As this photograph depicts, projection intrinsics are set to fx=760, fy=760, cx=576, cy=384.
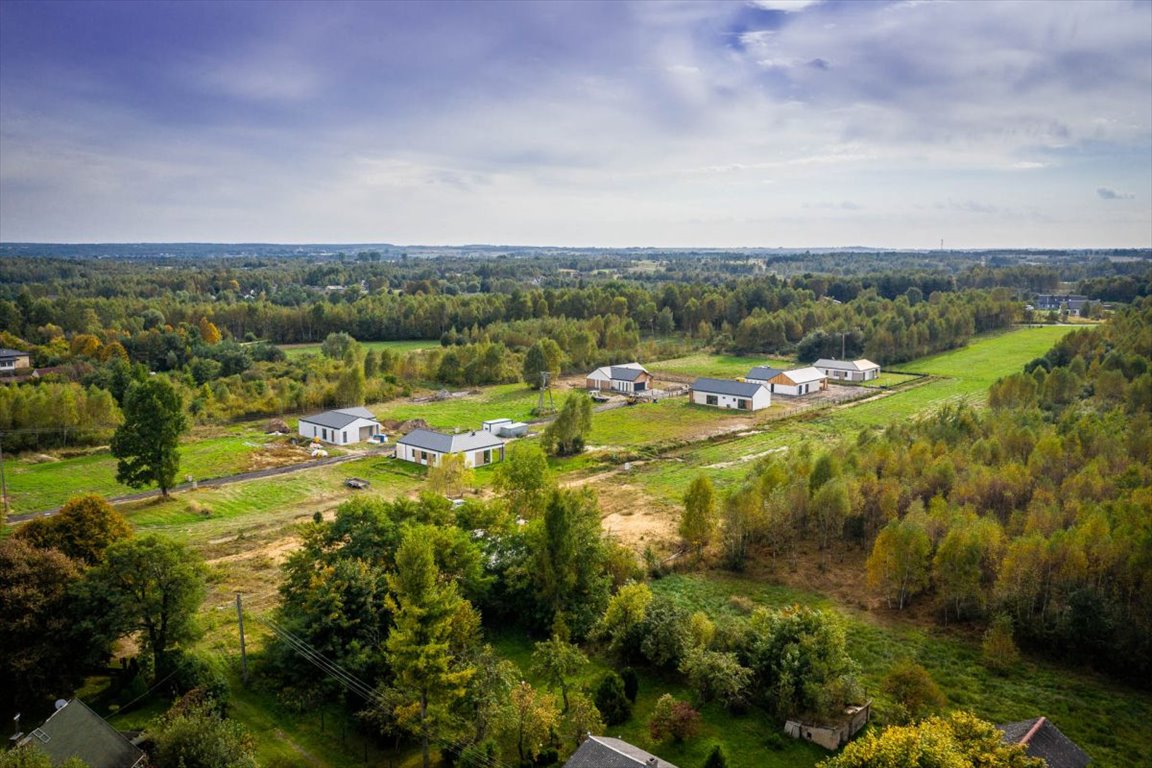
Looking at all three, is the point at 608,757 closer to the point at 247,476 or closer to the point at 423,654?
the point at 423,654

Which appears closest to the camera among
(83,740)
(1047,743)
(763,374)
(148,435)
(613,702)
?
(83,740)

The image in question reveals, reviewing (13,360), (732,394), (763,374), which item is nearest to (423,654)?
(732,394)

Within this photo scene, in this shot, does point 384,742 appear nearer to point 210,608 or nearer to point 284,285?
point 210,608

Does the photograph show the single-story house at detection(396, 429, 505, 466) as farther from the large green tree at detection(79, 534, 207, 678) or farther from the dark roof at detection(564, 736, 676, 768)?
the dark roof at detection(564, 736, 676, 768)

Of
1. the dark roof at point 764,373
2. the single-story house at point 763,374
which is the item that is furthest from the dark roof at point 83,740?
the dark roof at point 764,373

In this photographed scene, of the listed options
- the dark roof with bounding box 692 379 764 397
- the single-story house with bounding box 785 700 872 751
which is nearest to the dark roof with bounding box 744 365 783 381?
the dark roof with bounding box 692 379 764 397

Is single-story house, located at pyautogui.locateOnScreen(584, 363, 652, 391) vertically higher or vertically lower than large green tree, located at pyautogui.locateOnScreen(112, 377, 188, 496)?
lower
